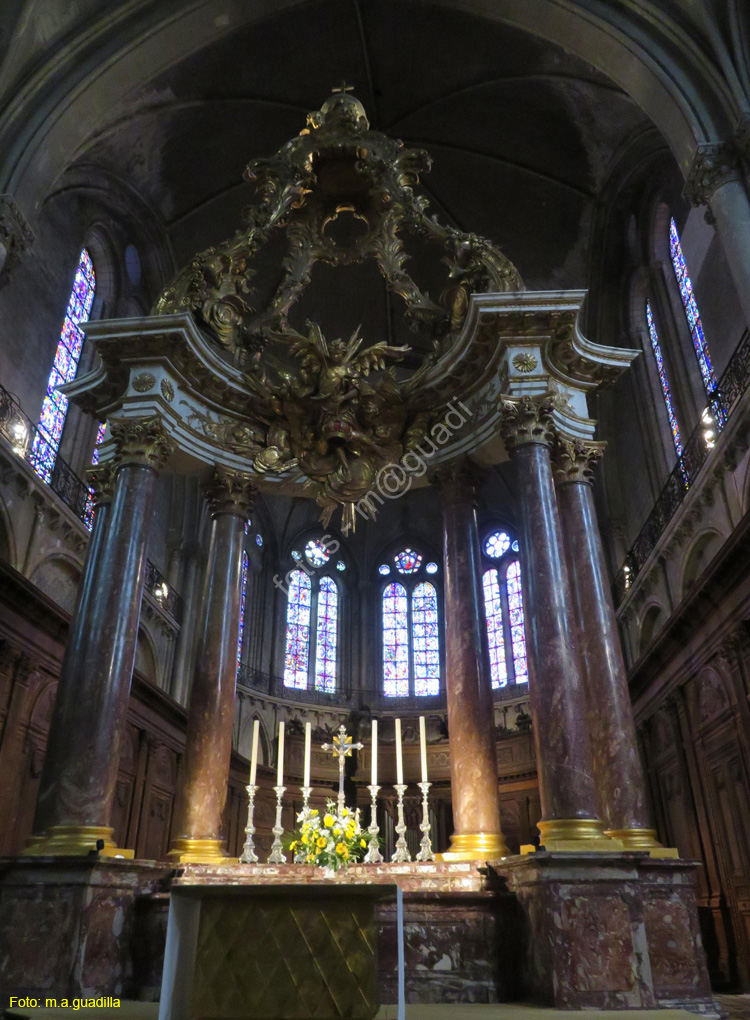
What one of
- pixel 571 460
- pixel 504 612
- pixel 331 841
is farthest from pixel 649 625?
pixel 331 841

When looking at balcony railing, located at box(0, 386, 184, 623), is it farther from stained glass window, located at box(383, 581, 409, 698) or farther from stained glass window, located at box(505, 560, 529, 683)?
stained glass window, located at box(505, 560, 529, 683)

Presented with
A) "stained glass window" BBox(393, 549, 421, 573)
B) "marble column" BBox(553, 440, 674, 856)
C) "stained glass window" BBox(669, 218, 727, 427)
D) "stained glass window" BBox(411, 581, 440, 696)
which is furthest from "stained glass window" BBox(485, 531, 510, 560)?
"marble column" BBox(553, 440, 674, 856)

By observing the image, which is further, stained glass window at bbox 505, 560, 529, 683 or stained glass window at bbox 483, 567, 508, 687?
stained glass window at bbox 483, 567, 508, 687

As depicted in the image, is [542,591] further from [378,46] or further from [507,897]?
[378,46]

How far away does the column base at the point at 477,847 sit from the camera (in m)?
7.24

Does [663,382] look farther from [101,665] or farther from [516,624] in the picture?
[101,665]

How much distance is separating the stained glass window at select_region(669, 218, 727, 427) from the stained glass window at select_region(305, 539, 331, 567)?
1265cm

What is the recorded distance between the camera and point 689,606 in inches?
462

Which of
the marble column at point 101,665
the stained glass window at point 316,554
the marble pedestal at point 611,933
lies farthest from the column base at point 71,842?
the stained glass window at point 316,554

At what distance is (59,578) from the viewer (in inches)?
515

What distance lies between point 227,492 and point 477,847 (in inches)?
189

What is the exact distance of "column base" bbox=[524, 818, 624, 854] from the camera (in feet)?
19.6

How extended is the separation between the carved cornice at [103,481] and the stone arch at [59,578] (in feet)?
14.7

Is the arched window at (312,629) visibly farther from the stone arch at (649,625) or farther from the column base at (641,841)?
the column base at (641,841)
